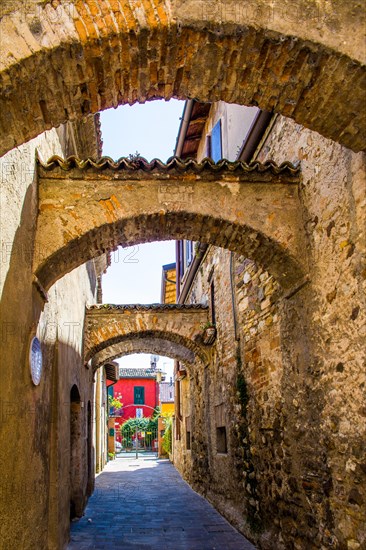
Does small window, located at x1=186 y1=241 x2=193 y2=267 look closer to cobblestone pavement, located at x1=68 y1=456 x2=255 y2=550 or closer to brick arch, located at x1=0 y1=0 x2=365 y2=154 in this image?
cobblestone pavement, located at x1=68 y1=456 x2=255 y2=550

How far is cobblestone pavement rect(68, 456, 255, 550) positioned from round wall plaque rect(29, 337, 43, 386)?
2.81m

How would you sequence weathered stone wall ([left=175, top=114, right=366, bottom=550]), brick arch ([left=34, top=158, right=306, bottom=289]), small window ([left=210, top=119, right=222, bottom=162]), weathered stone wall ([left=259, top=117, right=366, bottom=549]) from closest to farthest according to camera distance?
weathered stone wall ([left=259, top=117, right=366, bottom=549]) < weathered stone wall ([left=175, top=114, right=366, bottom=550]) < brick arch ([left=34, top=158, right=306, bottom=289]) < small window ([left=210, top=119, right=222, bottom=162])

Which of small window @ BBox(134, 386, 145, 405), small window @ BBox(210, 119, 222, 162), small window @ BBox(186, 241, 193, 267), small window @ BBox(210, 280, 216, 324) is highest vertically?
small window @ BBox(210, 119, 222, 162)

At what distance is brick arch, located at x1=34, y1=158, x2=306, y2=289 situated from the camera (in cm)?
498

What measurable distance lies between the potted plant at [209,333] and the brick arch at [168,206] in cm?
411

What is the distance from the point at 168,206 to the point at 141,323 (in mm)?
5035

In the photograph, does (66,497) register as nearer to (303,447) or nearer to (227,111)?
(303,447)

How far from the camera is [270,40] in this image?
2863 millimetres

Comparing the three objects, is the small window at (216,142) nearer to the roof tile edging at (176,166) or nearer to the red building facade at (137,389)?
the roof tile edging at (176,166)

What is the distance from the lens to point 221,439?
29.1 ft

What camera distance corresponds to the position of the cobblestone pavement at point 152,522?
245 inches

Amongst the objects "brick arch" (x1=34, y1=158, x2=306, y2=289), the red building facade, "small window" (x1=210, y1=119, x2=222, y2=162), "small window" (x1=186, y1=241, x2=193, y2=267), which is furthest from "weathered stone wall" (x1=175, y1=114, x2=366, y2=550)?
the red building facade

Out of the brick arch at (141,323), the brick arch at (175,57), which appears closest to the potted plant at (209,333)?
the brick arch at (141,323)

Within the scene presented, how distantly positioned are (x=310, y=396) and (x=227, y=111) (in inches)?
240
